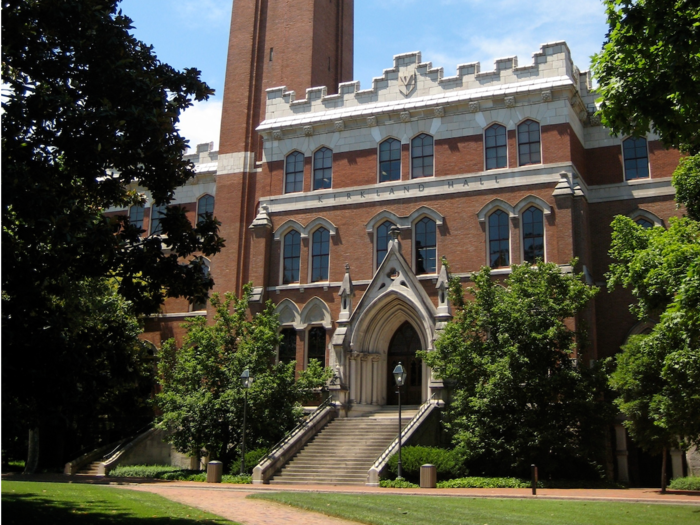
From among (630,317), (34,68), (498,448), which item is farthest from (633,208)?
(34,68)

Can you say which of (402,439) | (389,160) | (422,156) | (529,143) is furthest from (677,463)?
(389,160)

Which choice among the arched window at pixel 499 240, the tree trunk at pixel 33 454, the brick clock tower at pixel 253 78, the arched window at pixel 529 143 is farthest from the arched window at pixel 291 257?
the tree trunk at pixel 33 454

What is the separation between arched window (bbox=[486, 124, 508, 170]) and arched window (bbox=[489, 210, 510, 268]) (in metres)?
2.09

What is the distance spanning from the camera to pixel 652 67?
1245 centimetres

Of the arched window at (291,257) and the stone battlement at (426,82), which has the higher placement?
the stone battlement at (426,82)

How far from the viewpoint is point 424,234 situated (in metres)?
31.9

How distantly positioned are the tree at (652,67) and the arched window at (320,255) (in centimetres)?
2066

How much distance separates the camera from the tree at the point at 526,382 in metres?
24.0

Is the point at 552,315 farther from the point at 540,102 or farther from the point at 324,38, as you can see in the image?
the point at 324,38

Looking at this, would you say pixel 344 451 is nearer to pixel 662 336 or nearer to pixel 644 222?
pixel 662 336

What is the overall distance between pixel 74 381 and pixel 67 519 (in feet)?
7.74

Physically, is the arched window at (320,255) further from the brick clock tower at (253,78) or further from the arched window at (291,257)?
the brick clock tower at (253,78)

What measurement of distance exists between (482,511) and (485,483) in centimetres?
816

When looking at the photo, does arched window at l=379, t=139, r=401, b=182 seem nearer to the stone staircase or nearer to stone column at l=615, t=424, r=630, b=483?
the stone staircase
